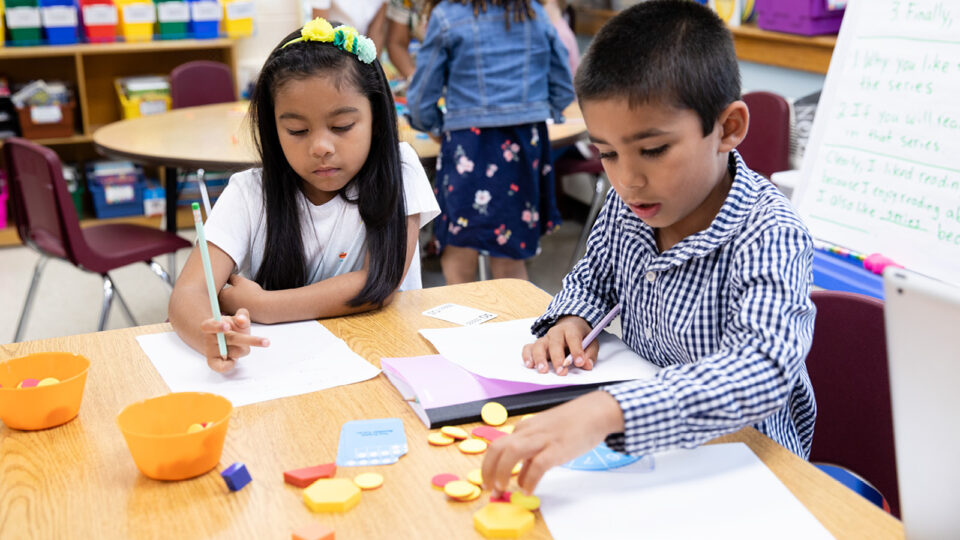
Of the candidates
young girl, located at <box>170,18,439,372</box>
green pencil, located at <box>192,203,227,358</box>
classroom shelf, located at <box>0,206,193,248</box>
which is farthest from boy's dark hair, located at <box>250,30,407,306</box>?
classroom shelf, located at <box>0,206,193,248</box>

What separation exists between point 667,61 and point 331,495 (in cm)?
59

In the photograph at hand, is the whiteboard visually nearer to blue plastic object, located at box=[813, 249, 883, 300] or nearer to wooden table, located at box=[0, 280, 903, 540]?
blue plastic object, located at box=[813, 249, 883, 300]

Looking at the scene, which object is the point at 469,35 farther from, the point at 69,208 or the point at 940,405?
the point at 940,405

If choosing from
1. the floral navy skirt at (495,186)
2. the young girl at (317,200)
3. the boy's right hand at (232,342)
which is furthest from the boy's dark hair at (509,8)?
the boy's right hand at (232,342)

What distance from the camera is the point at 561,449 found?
791 millimetres

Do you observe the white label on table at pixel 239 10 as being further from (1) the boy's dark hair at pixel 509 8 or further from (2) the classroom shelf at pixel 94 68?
(1) the boy's dark hair at pixel 509 8

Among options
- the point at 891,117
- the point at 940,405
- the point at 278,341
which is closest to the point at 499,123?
the point at 891,117

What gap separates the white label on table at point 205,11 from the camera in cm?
421

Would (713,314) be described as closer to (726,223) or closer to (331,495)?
(726,223)

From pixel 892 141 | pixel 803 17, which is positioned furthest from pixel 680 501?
pixel 803 17

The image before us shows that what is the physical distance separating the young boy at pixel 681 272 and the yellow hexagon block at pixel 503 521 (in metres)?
0.03

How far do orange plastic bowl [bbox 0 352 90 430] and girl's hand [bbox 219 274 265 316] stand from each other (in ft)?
1.03

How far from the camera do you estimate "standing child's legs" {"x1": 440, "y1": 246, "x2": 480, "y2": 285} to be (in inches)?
114

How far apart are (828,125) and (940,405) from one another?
1392 millimetres
